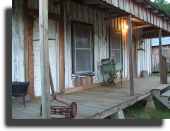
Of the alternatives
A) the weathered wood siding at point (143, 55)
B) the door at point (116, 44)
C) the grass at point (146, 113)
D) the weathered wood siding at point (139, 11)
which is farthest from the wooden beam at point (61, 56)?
the weathered wood siding at point (143, 55)

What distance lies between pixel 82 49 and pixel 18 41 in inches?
91.0

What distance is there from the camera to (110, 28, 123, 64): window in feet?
24.2

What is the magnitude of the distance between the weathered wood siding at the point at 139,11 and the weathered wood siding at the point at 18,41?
6.78ft

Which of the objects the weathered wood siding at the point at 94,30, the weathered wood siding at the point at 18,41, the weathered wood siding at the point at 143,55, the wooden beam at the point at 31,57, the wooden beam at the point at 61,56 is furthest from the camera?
the weathered wood siding at the point at 143,55

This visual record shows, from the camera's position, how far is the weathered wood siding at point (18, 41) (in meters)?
3.95

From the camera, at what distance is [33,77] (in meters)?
4.34

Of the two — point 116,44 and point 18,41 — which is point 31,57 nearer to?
point 18,41

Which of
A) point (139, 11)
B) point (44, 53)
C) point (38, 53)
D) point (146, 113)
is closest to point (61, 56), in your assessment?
point (38, 53)

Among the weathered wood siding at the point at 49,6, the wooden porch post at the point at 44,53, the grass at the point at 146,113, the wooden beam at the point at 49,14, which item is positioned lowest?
the grass at the point at 146,113

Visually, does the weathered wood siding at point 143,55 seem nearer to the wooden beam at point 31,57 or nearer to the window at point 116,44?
the window at point 116,44

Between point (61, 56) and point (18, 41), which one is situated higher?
point (18, 41)

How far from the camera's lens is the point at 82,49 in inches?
229

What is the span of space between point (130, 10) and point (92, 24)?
167cm

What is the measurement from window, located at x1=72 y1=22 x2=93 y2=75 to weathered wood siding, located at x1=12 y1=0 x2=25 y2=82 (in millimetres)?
1768
